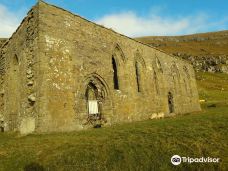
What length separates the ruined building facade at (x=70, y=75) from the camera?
45.0 ft

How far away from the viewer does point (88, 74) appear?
1609 centimetres

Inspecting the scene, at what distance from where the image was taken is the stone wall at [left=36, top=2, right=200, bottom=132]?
1373 centimetres

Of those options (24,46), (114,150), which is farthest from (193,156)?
(24,46)

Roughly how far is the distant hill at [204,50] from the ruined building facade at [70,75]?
201 ft

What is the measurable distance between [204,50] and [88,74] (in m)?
91.7

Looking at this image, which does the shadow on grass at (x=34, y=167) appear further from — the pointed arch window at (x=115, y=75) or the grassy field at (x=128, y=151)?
the pointed arch window at (x=115, y=75)

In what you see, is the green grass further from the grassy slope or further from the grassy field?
the grassy field

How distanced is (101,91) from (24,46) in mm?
5454

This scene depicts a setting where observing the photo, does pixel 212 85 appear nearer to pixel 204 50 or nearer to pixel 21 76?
pixel 204 50

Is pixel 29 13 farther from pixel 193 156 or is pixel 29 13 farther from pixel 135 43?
pixel 193 156

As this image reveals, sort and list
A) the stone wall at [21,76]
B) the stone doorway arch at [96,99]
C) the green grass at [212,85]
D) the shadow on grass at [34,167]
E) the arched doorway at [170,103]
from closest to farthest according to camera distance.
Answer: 1. the shadow on grass at [34,167]
2. the stone wall at [21,76]
3. the stone doorway arch at [96,99]
4. the arched doorway at [170,103]
5. the green grass at [212,85]

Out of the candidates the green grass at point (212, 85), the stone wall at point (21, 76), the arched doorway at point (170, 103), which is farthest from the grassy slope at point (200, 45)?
the stone wall at point (21, 76)

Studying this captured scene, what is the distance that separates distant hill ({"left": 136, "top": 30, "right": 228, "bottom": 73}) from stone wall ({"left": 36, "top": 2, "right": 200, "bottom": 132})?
59.9 metres
